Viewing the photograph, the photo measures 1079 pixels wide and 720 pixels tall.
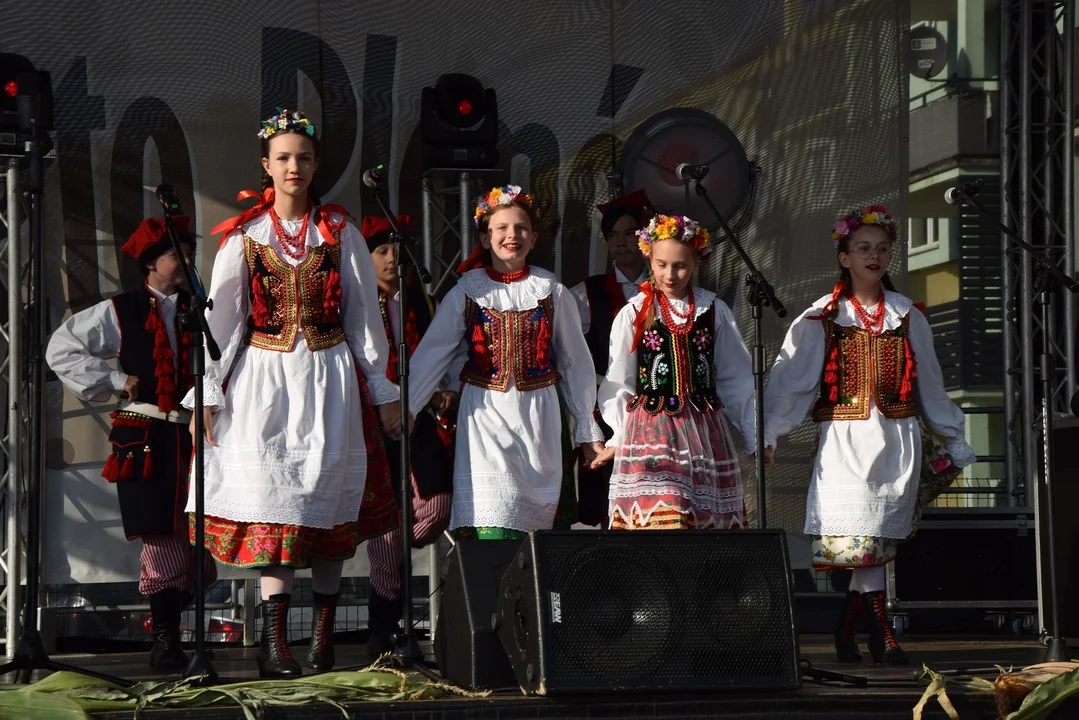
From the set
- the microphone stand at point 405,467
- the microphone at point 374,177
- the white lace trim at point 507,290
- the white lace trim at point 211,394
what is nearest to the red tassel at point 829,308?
the white lace trim at point 507,290

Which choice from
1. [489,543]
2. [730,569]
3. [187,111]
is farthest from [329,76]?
[730,569]

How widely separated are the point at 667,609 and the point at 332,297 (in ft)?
5.54

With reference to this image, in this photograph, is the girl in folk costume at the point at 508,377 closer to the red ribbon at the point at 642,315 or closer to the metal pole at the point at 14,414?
the red ribbon at the point at 642,315

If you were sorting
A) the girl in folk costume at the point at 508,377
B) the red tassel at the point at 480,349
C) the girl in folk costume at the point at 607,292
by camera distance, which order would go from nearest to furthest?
the girl in folk costume at the point at 508,377 → the red tassel at the point at 480,349 → the girl in folk costume at the point at 607,292

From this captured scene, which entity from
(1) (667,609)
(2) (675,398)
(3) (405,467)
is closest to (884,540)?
(2) (675,398)

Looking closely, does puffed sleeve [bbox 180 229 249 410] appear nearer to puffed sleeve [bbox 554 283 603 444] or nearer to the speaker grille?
puffed sleeve [bbox 554 283 603 444]

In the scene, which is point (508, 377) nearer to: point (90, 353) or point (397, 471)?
point (397, 471)

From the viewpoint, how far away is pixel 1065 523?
197 inches

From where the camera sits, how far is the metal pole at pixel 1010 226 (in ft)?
23.6

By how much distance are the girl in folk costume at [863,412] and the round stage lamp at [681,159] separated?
48.4 inches

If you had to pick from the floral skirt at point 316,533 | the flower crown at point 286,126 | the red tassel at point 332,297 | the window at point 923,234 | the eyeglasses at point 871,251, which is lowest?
the floral skirt at point 316,533

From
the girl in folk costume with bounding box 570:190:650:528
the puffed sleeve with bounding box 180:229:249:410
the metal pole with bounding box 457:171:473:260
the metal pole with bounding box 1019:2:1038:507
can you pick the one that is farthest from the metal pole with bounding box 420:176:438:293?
the metal pole with bounding box 1019:2:1038:507

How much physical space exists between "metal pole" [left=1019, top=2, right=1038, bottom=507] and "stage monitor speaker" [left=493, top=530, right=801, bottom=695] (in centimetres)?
390

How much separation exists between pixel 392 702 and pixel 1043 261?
7.99 ft
